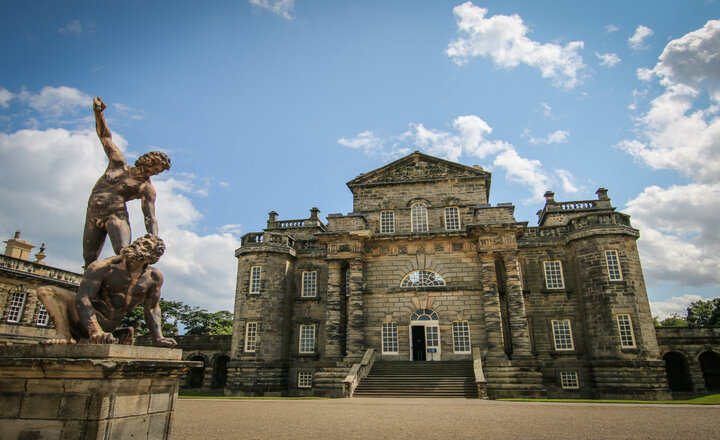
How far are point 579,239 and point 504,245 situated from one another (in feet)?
18.3

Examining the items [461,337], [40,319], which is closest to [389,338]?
[461,337]

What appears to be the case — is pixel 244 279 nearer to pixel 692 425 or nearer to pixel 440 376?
pixel 440 376

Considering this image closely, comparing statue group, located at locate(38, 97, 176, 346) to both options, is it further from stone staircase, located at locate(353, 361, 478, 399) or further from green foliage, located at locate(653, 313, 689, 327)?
green foliage, located at locate(653, 313, 689, 327)

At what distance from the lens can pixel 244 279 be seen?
29.2 m

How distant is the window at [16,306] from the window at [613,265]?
37.0 meters

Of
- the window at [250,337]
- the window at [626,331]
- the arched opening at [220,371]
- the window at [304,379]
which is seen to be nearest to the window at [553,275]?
the window at [626,331]

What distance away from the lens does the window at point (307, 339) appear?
95.4ft

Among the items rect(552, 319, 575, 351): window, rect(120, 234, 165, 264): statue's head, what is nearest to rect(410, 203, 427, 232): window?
rect(552, 319, 575, 351): window

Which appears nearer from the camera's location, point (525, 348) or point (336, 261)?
point (525, 348)

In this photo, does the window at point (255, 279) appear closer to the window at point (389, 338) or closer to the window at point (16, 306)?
the window at point (389, 338)

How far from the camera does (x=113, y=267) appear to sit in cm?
524

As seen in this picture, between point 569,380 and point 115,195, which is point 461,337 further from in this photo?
point 115,195

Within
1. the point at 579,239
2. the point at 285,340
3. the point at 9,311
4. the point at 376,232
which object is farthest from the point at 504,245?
the point at 9,311

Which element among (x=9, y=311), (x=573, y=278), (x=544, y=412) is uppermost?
(x=573, y=278)
